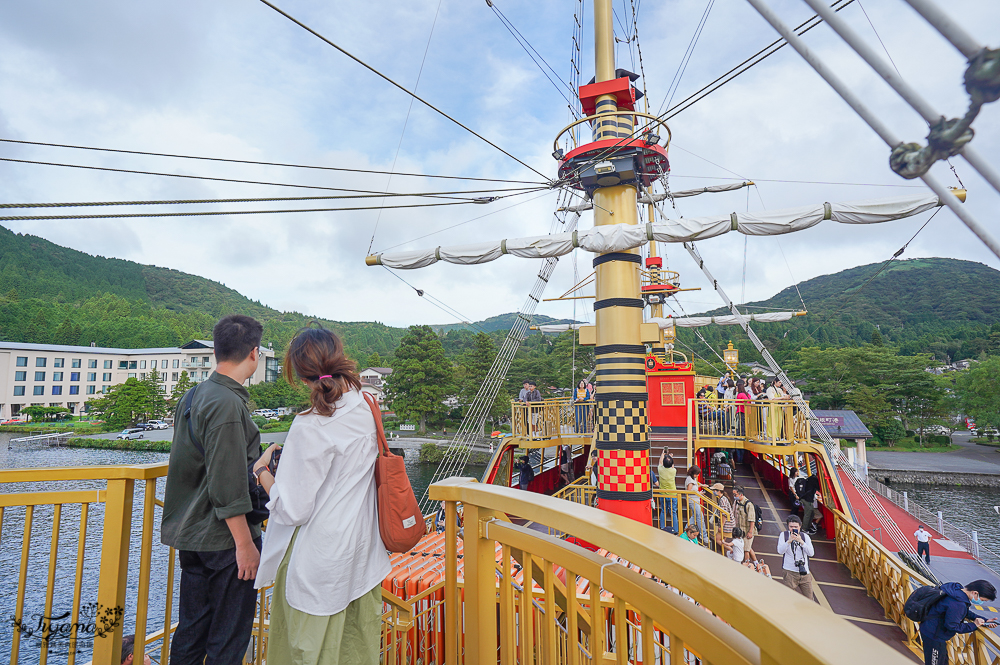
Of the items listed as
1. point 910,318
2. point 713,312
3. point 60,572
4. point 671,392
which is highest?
point 910,318

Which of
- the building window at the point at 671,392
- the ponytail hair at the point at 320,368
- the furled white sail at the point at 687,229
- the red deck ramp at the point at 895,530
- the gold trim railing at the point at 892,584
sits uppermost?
the furled white sail at the point at 687,229

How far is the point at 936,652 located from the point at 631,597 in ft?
16.8

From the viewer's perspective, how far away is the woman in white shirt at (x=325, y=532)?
157 cm

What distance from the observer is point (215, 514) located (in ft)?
6.34

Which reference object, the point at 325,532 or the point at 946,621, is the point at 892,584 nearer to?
the point at 946,621

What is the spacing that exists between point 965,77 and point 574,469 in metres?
13.7

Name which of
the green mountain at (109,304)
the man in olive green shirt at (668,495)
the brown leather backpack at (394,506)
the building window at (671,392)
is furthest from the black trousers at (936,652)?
the green mountain at (109,304)

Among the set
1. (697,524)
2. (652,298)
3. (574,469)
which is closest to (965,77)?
(697,524)

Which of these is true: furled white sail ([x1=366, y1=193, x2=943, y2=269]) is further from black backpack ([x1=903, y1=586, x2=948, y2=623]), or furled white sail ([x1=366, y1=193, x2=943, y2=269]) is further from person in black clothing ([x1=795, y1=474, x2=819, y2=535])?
person in black clothing ([x1=795, y1=474, x2=819, y2=535])

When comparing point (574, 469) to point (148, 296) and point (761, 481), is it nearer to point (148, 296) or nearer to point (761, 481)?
point (761, 481)

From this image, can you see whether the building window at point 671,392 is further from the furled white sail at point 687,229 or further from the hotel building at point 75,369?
the hotel building at point 75,369

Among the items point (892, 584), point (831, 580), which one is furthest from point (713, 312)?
point (892, 584)

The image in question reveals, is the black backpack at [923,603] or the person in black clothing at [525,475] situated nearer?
the black backpack at [923,603]

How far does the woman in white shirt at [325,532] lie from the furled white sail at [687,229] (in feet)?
19.4
